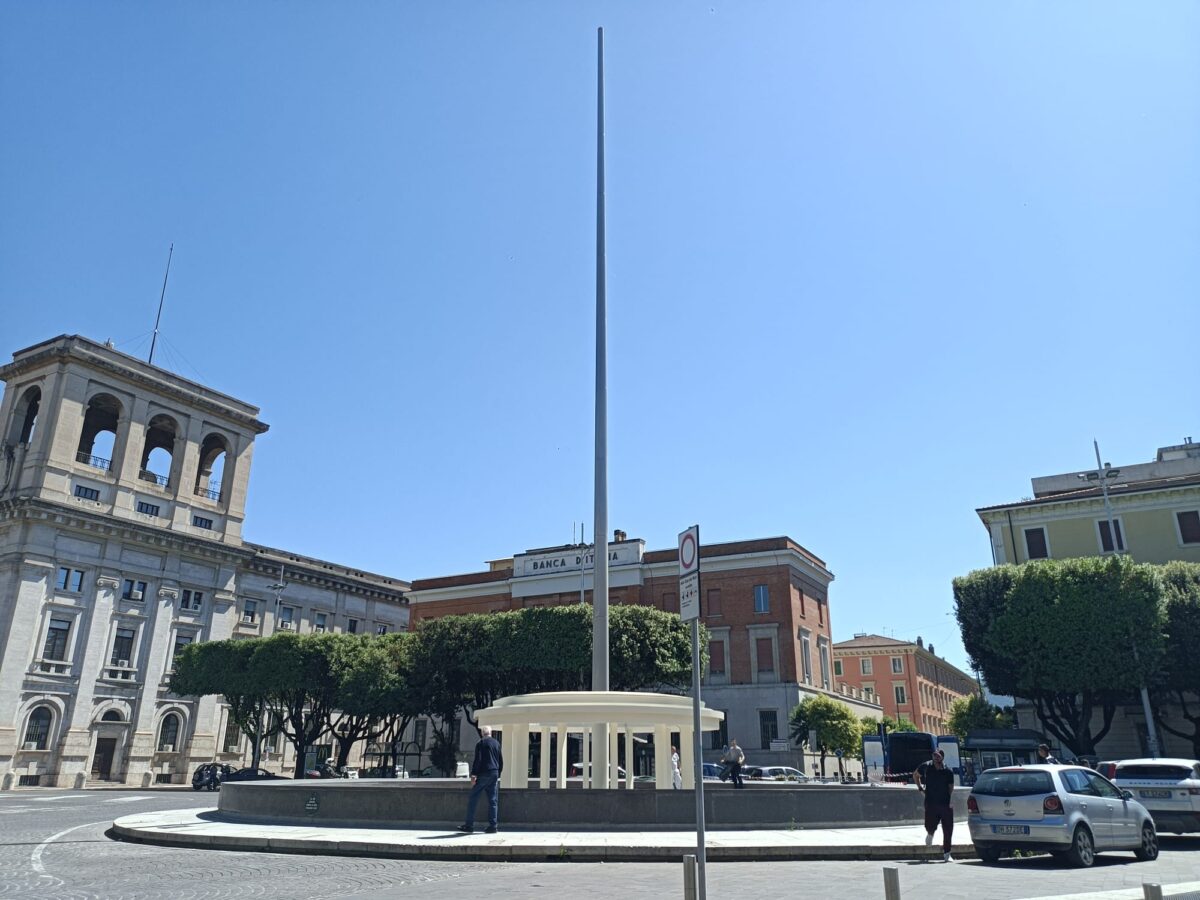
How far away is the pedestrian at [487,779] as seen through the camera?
1333 centimetres

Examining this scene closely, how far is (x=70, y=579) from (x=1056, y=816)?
2179 inches

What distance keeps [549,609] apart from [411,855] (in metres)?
31.8

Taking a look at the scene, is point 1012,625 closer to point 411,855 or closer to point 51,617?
point 411,855

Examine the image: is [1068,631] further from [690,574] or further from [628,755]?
[690,574]

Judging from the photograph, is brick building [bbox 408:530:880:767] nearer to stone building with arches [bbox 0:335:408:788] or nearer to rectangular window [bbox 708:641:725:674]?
rectangular window [bbox 708:641:725:674]

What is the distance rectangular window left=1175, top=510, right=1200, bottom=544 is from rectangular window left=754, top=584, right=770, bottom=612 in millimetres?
22620

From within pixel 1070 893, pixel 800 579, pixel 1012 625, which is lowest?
pixel 1070 893

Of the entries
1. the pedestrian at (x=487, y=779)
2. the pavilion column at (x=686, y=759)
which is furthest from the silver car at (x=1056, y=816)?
the pedestrian at (x=487, y=779)

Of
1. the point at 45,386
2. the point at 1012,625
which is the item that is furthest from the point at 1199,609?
the point at 45,386

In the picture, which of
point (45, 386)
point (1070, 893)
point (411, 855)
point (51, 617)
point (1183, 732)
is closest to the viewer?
point (1070, 893)

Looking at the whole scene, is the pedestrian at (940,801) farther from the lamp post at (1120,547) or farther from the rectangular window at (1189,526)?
the rectangular window at (1189,526)

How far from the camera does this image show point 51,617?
50500mm

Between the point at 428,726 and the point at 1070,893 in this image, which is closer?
the point at 1070,893

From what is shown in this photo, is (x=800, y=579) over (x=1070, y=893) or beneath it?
over
